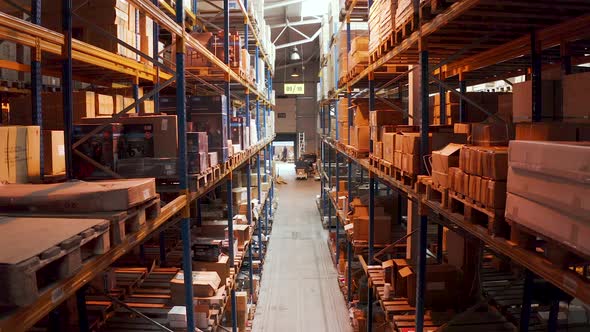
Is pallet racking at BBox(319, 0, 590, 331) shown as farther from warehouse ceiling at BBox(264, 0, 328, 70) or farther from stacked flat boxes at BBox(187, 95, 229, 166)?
warehouse ceiling at BBox(264, 0, 328, 70)

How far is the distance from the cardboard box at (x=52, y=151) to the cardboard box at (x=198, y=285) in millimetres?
1755

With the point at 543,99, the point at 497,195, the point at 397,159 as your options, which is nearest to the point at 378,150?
the point at 397,159

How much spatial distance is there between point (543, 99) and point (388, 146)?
6.36ft

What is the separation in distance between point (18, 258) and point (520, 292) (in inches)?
196

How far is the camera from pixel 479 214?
3176mm

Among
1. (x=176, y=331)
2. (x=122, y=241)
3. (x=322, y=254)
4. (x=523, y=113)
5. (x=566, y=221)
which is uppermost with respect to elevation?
(x=523, y=113)

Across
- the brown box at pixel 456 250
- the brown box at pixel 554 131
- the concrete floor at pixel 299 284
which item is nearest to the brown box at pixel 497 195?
the brown box at pixel 554 131

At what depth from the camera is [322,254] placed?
1206 centimetres

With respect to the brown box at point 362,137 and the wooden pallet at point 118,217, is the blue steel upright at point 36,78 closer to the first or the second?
the wooden pallet at point 118,217

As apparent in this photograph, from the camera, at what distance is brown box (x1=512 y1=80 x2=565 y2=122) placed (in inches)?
147

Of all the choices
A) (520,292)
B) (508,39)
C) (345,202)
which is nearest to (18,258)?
(508,39)

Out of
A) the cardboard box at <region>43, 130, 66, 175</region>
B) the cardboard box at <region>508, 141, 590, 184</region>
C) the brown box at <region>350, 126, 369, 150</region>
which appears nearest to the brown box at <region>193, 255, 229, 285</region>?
the cardboard box at <region>43, 130, 66, 175</region>

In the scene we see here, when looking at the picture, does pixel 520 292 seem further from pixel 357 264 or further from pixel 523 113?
pixel 357 264

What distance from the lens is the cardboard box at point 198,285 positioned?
483 cm
